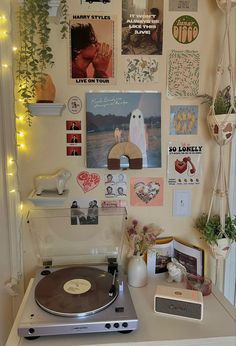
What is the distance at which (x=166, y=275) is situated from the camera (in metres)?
1.55

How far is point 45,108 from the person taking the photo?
1332 mm

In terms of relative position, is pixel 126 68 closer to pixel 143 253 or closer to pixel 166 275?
pixel 143 253

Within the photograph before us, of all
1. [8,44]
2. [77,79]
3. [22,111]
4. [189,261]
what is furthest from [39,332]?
[8,44]

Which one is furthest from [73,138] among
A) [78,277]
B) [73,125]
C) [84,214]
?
[78,277]

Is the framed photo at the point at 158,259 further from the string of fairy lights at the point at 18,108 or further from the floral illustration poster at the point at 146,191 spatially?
the string of fairy lights at the point at 18,108

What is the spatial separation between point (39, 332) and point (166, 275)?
0.67 m

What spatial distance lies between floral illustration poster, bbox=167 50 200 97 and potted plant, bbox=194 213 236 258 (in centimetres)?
60

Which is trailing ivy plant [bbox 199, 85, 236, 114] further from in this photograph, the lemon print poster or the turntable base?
the turntable base

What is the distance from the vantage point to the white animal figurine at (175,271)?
146cm

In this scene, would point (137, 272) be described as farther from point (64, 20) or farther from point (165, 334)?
point (64, 20)

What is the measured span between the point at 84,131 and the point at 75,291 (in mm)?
685

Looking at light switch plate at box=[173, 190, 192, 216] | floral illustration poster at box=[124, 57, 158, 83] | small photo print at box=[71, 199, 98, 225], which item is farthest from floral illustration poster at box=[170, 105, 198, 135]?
small photo print at box=[71, 199, 98, 225]

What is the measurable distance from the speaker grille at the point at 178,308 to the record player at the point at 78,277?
0.12 meters

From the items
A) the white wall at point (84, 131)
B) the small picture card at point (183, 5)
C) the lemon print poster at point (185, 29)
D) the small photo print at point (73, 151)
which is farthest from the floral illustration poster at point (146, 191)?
the small picture card at point (183, 5)
